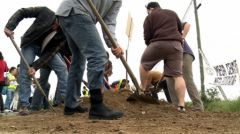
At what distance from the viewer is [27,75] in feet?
24.1

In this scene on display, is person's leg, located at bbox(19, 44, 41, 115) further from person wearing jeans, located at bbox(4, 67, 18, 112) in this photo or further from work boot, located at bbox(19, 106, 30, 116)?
person wearing jeans, located at bbox(4, 67, 18, 112)

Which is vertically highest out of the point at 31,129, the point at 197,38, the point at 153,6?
the point at 197,38

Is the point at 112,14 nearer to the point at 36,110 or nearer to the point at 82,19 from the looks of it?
the point at 82,19

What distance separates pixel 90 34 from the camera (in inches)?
197

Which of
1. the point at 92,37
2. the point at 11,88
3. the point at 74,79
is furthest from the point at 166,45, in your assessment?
the point at 11,88

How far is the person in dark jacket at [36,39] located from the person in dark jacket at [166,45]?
4.09ft

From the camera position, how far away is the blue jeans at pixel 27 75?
7.23 meters

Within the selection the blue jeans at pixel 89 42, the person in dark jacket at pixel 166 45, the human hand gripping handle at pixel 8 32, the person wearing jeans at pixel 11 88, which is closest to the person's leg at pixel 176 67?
the person in dark jacket at pixel 166 45

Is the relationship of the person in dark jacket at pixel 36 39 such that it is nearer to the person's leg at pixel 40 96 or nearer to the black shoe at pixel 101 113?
the person's leg at pixel 40 96

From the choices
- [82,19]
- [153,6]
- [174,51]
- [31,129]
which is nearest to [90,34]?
[82,19]

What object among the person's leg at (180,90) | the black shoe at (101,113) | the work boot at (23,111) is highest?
the person's leg at (180,90)

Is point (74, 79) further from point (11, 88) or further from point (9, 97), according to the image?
point (11, 88)

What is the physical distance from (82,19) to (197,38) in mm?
10573

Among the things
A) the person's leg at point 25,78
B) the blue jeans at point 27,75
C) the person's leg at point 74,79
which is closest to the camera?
the person's leg at point 74,79
